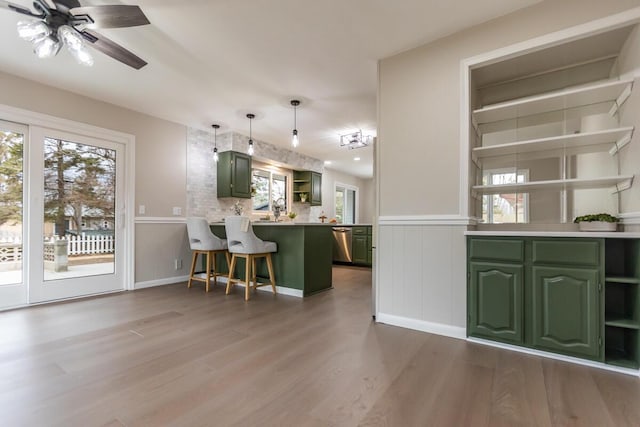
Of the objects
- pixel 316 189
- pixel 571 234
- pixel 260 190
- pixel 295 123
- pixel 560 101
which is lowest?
pixel 571 234

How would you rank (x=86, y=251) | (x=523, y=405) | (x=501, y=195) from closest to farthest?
(x=523, y=405) < (x=501, y=195) < (x=86, y=251)

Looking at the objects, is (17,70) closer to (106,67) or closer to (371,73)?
(106,67)

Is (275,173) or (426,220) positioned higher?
(275,173)

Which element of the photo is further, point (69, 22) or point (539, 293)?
point (539, 293)

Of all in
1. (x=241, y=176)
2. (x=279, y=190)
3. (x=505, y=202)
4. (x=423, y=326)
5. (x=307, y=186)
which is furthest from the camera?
(x=307, y=186)

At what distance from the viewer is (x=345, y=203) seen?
928cm

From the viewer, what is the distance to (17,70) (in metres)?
3.04

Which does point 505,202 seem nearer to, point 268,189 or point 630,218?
point 630,218

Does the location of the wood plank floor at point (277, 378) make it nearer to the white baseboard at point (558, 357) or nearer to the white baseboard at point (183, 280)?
the white baseboard at point (558, 357)

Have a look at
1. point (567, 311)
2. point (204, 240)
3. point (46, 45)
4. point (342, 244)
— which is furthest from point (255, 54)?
point (342, 244)

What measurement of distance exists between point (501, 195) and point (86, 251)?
4.71 m

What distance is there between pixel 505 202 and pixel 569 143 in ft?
2.08

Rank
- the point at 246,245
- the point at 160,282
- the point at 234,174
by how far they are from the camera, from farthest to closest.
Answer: the point at 234,174, the point at 160,282, the point at 246,245

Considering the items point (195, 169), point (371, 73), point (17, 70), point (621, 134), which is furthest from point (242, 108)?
point (621, 134)
